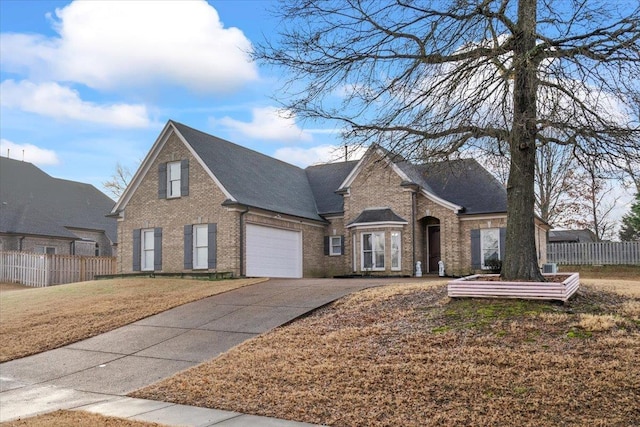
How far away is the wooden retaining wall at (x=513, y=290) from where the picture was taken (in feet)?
35.9

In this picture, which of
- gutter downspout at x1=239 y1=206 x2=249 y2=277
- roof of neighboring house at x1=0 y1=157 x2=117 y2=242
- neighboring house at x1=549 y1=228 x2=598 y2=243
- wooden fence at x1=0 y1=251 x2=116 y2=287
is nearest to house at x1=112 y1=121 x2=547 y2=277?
gutter downspout at x1=239 y1=206 x2=249 y2=277

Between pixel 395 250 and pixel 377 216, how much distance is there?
5.61 feet

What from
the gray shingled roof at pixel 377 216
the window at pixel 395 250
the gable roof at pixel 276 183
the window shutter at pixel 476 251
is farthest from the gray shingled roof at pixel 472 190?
the window at pixel 395 250

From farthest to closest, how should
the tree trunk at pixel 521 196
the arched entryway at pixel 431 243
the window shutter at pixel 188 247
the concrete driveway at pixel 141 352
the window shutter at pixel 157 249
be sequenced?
1. the arched entryway at pixel 431 243
2. the window shutter at pixel 157 249
3. the window shutter at pixel 188 247
4. the tree trunk at pixel 521 196
5. the concrete driveway at pixel 141 352

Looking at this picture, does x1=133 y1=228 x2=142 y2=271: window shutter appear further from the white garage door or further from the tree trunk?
the tree trunk

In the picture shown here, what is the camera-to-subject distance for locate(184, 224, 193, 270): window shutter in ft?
78.0

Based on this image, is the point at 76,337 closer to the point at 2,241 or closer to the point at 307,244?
the point at 307,244

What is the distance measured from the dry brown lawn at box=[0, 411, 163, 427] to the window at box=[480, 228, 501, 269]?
19.3 meters

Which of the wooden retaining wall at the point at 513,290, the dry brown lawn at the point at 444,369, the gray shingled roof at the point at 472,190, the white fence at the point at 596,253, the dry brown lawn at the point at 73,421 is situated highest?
the gray shingled roof at the point at 472,190

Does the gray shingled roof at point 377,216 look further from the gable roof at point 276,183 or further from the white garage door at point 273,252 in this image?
the white garage door at point 273,252

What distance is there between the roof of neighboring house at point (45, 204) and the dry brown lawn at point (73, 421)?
29.0 m

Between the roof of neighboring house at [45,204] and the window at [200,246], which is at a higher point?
the roof of neighboring house at [45,204]

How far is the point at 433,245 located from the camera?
2706 cm

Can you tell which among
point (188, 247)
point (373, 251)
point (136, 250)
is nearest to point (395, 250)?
point (373, 251)
